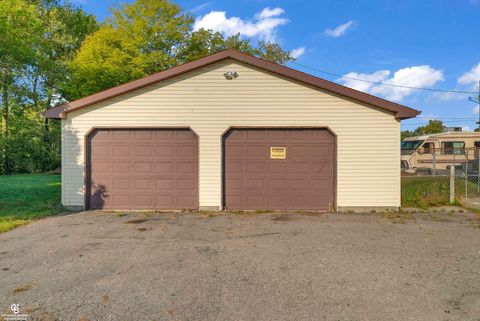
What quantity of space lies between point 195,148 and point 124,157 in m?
2.13

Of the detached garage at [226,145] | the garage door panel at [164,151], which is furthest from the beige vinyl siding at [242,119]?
the garage door panel at [164,151]

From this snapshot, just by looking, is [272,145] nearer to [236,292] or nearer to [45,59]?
[236,292]

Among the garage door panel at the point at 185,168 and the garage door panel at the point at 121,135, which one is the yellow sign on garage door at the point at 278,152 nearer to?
the garage door panel at the point at 185,168

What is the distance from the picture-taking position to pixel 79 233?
6.68 metres

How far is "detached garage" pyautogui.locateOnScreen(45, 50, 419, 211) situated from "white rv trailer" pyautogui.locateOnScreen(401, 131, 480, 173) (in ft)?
30.0

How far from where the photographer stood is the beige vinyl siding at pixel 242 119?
906 cm

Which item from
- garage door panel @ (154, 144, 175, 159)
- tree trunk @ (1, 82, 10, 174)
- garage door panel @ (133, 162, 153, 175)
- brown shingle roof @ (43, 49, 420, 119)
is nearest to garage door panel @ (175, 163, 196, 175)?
garage door panel @ (154, 144, 175, 159)

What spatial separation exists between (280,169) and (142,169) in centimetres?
406

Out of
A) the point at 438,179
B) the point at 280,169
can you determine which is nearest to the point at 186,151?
the point at 280,169

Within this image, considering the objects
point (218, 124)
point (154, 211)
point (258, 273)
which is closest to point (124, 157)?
point (154, 211)

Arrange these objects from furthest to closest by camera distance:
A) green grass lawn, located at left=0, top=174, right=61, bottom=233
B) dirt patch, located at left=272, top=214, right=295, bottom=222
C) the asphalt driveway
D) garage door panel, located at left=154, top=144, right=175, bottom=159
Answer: garage door panel, located at left=154, top=144, right=175, bottom=159 → dirt patch, located at left=272, top=214, right=295, bottom=222 → green grass lawn, located at left=0, top=174, right=61, bottom=233 → the asphalt driveway

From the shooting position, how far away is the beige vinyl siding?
9062 millimetres

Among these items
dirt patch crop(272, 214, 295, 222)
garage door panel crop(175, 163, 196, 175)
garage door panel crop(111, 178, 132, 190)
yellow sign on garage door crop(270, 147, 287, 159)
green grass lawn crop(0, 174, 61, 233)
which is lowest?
dirt patch crop(272, 214, 295, 222)

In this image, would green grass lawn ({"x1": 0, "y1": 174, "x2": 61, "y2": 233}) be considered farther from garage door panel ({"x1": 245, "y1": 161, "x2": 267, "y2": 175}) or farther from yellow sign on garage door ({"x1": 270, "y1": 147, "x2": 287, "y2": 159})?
yellow sign on garage door ({"x1": 270, "y1": 147, "x2": 287, "y2": 159})
